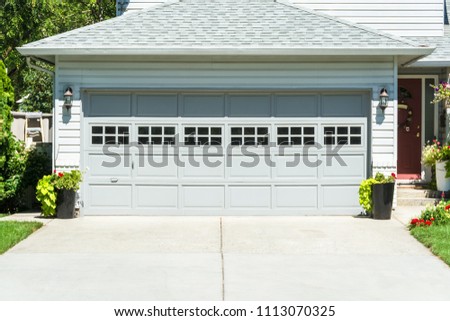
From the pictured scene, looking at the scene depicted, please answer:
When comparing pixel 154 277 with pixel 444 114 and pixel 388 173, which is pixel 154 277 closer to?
pixel 388 173

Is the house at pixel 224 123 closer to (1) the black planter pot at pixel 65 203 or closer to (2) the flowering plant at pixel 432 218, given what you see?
(1) the black planter pot at pixel 65 203

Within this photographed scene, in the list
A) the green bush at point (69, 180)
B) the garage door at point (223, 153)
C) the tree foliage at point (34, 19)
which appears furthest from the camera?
the tree foliage at point (34, 19)

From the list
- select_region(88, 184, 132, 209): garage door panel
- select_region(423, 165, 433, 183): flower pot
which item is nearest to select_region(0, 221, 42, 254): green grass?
select_region(88, 184, 132, 209): garage door panel

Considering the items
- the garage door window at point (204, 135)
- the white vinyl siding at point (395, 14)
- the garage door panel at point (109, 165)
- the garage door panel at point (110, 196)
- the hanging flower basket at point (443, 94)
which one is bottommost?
the garage door panel at point (110, 196)

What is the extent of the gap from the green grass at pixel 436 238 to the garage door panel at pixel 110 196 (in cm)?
523

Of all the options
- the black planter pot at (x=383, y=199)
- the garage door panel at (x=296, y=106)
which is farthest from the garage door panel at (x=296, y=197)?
the garage door panel at (x=296, y=106)

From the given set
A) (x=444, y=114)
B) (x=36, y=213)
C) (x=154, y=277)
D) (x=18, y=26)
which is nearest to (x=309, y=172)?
(x=444, y=114)

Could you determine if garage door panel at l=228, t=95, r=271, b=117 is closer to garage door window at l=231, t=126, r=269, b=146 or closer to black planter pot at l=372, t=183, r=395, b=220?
garage door window at l=231, t=126, r=269, b=146

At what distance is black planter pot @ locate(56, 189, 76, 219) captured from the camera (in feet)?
44.4

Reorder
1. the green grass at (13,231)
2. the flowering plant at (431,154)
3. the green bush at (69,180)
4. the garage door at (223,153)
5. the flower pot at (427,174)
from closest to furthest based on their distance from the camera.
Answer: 1. the green grass at (13,231)
2. the green bush at (69,180)
3. the garage door at (223,153)
4. the flowering plant at (431,154)
5. the flower pot at (427,174)

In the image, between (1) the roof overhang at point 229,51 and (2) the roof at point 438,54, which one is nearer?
(1) the roof overhang at point 229,51

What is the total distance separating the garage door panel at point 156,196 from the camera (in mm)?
14195

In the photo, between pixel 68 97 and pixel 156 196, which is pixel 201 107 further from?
pixel 68 97

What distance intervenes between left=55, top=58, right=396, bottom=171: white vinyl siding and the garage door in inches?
8.4
